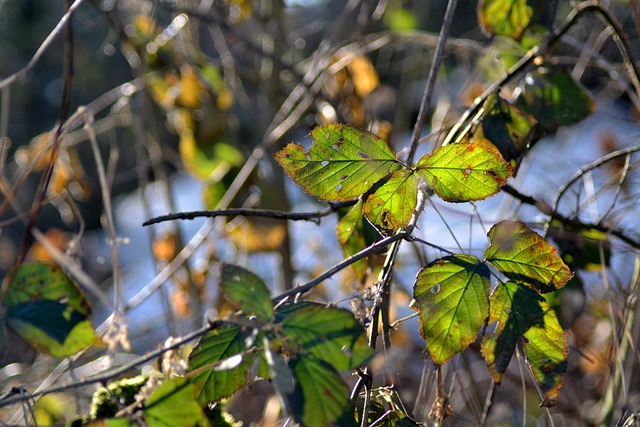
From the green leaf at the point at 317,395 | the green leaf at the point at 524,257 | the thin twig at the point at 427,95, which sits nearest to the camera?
the green leaf at the point at 317,395

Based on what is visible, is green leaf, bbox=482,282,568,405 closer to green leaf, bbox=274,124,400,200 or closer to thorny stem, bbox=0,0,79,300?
green leaf, bbox=274,124,400,200

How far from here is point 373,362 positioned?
52 centimetres

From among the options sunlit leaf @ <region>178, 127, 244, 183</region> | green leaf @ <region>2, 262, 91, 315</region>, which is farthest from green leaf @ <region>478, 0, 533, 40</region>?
sunlit leaf @ <region>178, 127, 244, 183</region>

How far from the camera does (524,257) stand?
604 mm

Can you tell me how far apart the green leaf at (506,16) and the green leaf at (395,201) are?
0.39 metres

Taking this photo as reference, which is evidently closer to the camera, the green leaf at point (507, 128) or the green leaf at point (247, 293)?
the green leaf at point (247, 293)

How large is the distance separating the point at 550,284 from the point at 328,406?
237 millimetres

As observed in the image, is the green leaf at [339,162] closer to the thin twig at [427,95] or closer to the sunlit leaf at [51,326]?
the thin twig at [427,95]

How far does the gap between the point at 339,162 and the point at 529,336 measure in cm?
24

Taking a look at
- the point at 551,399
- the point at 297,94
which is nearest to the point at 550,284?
the point at 551,399

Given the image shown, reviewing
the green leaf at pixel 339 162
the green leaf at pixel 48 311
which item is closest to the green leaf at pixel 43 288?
the green leaf at pixel 48 311

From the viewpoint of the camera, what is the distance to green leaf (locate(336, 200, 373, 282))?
758 mm

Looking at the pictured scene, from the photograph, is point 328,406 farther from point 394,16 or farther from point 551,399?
point 394,16

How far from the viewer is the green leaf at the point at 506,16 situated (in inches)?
35.4
